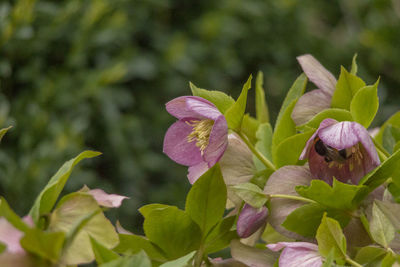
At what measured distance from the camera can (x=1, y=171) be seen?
150cm

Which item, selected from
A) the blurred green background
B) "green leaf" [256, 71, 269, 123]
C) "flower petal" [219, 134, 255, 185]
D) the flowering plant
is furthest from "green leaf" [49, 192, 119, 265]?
the blurred green background

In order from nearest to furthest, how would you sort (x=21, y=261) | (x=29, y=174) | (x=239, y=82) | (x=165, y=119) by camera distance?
(x=21, y=261) → (x=29, y=174) → (x=165, y=119) → (x=239, y=82)

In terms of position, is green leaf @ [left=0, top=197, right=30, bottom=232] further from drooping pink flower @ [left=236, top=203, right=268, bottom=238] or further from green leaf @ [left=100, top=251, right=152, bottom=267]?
drooping pink flower @ [left=236, top=203, right=268, bottom=238]

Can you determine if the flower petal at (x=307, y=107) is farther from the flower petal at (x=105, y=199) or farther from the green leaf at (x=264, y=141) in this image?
the flower petal at (x=105, y=199)

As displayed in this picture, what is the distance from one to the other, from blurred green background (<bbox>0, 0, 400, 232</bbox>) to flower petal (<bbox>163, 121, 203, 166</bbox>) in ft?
3.61

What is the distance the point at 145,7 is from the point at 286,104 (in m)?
1.61

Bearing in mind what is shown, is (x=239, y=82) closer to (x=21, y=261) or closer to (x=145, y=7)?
(x=145, y=7)

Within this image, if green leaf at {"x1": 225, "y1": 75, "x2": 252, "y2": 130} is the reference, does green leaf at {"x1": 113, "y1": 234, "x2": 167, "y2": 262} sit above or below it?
below

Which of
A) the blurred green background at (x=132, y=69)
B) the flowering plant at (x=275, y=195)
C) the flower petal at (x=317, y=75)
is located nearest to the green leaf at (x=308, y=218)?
the flowering plant at (x=275, y=195)

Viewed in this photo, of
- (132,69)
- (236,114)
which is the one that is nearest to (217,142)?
(236,114)

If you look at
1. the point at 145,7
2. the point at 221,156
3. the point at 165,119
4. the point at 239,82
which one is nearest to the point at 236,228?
the point at 221,156

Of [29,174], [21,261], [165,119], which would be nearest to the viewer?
[21,261]

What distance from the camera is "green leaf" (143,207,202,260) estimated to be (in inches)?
13.3

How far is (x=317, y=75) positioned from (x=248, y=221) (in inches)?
5.2
